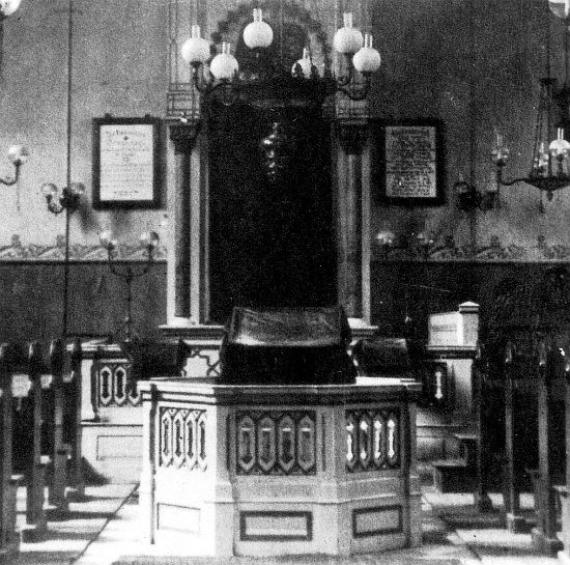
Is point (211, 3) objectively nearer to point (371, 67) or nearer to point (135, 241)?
point (135, 241)

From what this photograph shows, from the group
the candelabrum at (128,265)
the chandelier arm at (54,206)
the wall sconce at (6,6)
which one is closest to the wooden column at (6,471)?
the wall sconce at (6,6)

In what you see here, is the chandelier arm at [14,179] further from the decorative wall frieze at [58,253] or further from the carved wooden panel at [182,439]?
the carved wooden panel at [182,439]

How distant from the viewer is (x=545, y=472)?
5.77 metres

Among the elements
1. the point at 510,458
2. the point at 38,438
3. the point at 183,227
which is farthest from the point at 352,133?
the point at 38,438

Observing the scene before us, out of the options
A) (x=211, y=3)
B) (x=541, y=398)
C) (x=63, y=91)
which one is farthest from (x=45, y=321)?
(x=541, y=398)

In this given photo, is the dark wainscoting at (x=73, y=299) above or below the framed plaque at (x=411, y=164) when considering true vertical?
below

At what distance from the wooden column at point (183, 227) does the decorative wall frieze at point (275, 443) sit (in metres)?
5.82

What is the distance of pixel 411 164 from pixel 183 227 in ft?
9.06

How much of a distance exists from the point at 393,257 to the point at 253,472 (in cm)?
664

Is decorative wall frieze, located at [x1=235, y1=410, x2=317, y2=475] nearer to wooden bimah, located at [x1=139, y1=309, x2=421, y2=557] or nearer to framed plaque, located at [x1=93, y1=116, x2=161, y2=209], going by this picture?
wooden bimah, located at [x1=139, y1=309, x2=421, y2=557]

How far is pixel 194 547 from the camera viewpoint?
18.5 feet

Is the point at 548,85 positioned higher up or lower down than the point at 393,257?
higher up

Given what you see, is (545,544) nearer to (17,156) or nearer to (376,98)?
(376,98)

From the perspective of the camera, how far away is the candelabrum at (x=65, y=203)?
1181cm
